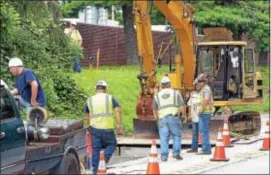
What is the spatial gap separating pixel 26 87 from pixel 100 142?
1823mm

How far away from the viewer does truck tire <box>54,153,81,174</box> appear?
11.9m

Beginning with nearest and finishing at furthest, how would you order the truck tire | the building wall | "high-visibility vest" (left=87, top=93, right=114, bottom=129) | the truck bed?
the truck bed < the truck tire < "high-visibility vest" (left=87, top=93, right=114, bottom=129) < the building wall

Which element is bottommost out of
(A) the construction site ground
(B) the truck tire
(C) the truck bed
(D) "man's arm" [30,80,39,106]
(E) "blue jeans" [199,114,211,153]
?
(A) the construction site ground

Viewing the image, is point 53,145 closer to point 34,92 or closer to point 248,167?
point 34,92

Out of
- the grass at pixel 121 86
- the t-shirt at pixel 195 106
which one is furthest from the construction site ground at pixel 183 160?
the grass at pixel 121 86

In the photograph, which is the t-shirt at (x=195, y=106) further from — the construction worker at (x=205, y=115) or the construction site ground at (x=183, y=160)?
the construction site ground at (x=183, y=160)

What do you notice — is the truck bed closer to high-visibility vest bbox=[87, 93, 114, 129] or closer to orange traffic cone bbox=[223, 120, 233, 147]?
high-visibility vest bbox=[87, 93, 114, 129]

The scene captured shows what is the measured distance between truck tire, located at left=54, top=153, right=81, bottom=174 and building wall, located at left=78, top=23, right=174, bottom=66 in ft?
84.8

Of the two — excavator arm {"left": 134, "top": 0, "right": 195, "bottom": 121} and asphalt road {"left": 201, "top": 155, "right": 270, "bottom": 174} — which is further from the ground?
excavator arm {"left": 134, "top": 0, "right": 195, "bottom": 121}

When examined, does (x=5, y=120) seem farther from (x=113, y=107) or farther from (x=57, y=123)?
(x=113, y=107)

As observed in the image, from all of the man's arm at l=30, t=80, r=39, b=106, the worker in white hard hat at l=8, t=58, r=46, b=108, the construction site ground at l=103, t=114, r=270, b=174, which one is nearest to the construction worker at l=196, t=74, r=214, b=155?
the construction site ground at l=103, t=114, r=270, b=174

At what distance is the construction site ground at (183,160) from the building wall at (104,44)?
1722 cm

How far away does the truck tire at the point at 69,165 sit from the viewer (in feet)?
39.2

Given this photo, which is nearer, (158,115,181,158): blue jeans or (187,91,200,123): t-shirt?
(158,115,181,158): blue jeans
